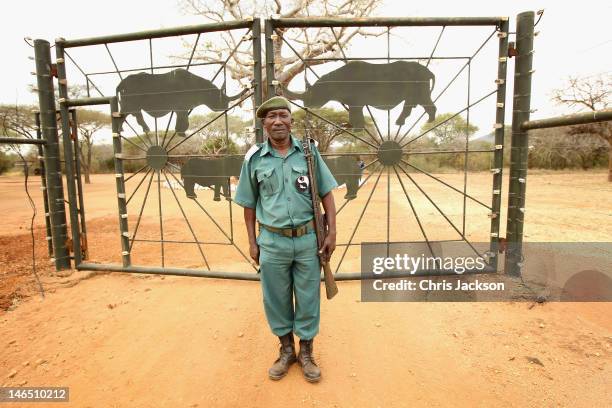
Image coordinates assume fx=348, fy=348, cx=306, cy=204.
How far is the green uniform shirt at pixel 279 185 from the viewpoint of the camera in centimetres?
231

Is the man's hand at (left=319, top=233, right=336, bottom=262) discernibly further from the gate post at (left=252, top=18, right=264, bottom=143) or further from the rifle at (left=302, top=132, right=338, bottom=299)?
the gate post at (left=252, top=18, right=264, bottom=143)

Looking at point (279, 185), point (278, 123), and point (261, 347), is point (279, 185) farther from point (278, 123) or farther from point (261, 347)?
point (261, 347)

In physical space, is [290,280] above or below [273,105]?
below

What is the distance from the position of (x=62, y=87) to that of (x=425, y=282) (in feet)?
15.8

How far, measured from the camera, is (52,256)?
4.71 meters

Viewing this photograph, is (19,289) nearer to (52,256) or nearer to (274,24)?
(52,256)

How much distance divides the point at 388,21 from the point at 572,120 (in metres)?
1.92

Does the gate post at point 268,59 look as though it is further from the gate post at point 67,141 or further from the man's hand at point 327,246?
the gate post at point 67,141

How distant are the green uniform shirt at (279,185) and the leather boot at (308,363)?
0.87 metres

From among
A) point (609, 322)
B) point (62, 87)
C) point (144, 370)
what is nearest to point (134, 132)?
point (62, 87)

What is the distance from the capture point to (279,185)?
2.32 meters

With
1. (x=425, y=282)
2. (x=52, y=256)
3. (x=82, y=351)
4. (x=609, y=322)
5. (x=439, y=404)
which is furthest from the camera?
(x=52, y=256)

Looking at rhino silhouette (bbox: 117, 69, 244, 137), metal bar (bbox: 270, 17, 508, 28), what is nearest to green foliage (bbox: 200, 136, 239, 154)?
rhino silhouette (bbox: 117, 69, 244, 137)

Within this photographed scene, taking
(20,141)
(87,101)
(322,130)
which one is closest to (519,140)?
(322,130)
